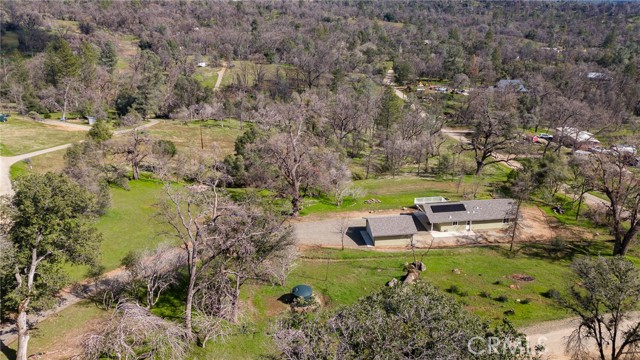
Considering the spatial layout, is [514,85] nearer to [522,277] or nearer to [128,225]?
[522,277]

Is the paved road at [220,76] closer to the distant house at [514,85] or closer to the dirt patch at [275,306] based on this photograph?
the distant house at [514,85]

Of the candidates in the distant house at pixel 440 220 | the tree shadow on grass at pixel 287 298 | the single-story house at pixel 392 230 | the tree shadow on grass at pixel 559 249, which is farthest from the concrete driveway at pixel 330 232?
the tree shadow on grass at pixel 559 249

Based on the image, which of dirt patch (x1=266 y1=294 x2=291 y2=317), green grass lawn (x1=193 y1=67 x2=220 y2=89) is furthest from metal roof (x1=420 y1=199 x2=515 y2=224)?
green grass lawn (x1=193 y1=67 x2=220 y2=89)

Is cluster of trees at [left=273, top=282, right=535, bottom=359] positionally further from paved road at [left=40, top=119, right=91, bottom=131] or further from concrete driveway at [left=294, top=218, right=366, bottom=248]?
paved road at [left=40, top=119, right=91, bottom=131]

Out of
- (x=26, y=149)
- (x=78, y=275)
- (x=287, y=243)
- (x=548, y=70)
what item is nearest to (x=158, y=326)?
(x=287, y=243)

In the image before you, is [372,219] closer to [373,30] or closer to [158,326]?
[158,326]

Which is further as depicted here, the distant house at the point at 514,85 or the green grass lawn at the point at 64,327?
the distant house at the point at 514,85

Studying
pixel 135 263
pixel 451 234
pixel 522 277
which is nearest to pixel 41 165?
pixel 135 263

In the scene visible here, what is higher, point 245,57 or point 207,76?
point 245,57
